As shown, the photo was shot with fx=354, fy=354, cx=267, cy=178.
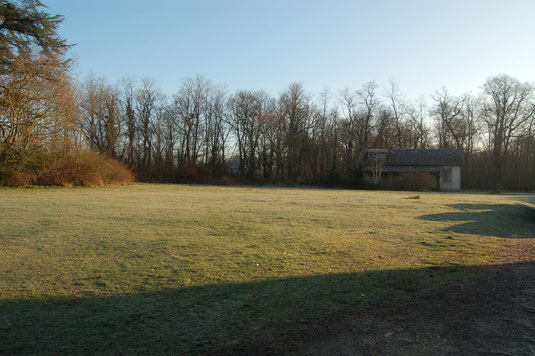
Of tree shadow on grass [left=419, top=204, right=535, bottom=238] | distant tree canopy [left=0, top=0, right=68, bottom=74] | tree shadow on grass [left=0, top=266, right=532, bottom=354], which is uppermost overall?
distant tree canopy [left=0, top=0, right=68, bottom=74]

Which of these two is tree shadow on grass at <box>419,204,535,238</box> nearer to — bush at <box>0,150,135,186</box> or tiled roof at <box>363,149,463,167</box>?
bush at <box>0,150,135,186</box>

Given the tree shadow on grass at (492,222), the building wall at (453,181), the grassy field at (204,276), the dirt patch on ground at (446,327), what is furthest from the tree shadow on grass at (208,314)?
the building wall at (453,181)

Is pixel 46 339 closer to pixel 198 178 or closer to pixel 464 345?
pixel 464 345

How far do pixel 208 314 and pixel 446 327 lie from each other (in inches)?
102

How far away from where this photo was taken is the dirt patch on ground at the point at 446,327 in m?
3.27

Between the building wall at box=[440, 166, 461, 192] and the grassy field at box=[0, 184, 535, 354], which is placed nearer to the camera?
the grassy field at box=[0, 184, 535, 354]

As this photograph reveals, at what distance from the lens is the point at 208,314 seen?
13.4 feet

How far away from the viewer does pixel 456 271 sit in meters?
5.84

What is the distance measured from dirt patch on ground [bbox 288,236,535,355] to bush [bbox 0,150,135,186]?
29.3 m

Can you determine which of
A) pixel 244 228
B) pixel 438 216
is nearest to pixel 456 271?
pixel 244 228

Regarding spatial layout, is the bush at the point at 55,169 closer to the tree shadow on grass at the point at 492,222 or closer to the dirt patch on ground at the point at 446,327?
the tree shadow on grass at the point at 492,222

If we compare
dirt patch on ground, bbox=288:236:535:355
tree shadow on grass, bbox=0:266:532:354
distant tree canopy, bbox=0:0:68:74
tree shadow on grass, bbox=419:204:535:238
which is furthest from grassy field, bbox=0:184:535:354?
distant tree canopy, bbox=0:0:68:74

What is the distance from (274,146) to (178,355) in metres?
55.0

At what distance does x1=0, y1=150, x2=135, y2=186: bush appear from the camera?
26.0 m
